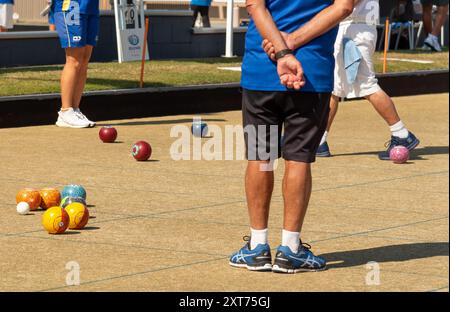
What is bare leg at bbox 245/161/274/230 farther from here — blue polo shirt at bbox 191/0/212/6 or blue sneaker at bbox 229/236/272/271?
blue polo shirt at bbox 191/0/212/6

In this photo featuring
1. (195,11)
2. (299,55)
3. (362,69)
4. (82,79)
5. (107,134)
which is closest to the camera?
(299,55)

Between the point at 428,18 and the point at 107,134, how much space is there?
13588mm

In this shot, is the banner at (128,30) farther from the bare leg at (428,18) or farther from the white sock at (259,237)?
the white sock at (259,237)

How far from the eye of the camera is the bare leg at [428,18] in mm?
24156

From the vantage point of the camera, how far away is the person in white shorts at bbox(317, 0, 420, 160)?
10922 mm

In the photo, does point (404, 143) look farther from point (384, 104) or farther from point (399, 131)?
point (384, 104)

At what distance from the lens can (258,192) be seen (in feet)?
22.0

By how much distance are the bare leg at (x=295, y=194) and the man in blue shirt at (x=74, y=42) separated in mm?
6440

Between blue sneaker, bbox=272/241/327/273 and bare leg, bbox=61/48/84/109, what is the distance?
21.3 feet

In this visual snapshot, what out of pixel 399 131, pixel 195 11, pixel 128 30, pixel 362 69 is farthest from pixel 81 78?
pixel 195 11

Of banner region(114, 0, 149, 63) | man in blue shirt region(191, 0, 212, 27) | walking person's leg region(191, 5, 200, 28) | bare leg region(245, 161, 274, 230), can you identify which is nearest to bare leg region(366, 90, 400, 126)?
bare leg region(245, 161, 274, 230)

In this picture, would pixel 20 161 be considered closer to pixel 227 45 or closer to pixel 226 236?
pixel 226 236
